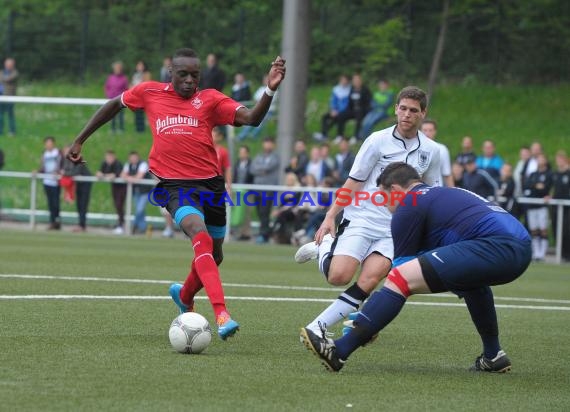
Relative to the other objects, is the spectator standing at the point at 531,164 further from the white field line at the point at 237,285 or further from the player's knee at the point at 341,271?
the player's knee at the point at 341,271

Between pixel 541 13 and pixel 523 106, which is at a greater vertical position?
pixel 541 13

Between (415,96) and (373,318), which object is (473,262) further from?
(415,96)

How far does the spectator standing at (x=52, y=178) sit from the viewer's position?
85.7 feet

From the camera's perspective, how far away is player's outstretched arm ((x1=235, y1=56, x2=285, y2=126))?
8.88 meters

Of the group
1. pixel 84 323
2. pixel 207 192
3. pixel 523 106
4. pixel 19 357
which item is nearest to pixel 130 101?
pixel 207 192

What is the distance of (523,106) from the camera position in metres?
32.5

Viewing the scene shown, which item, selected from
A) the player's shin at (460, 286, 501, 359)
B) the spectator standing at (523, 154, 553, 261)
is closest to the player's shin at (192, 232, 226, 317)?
the player's shin at (460, 286, 501, 359)

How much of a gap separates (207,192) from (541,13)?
25376mm

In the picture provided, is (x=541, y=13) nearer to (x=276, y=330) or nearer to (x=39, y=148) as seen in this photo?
(x=39, y=148)

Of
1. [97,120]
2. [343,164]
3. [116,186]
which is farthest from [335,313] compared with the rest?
[116,186]

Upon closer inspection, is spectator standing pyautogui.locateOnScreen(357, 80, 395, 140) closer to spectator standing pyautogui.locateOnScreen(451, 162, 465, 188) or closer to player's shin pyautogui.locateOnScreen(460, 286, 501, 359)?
spectator standing pyautogui.locateOnScreen(451, 162, 465, 188)

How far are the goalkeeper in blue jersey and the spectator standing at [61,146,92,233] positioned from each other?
742 inches

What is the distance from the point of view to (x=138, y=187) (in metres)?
25.8

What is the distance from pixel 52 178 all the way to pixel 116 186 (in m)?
1.38
